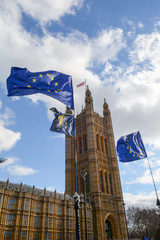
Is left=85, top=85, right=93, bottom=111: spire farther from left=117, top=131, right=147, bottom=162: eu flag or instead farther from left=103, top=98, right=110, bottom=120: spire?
left=117, top=131, right=147, bottom=162: eu flag

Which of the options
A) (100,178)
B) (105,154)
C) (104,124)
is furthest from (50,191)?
(104,124)

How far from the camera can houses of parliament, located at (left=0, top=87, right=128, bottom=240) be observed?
3372cm

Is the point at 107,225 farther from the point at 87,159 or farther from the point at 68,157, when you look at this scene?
the point at 68,157

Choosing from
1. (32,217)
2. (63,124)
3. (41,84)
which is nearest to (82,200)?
(63,124)

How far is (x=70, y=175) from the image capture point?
58.4 metres

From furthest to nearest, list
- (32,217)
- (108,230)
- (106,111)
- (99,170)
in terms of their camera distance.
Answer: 1. (106,111)
2. (99,170)
3. (108,230)
4. (32,217)

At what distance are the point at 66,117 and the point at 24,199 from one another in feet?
72.8

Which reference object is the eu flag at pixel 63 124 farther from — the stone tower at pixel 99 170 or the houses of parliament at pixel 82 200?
the stone tower at pixel 99 170

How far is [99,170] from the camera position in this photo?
54688mm

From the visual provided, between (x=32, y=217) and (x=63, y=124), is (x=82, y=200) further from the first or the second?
(x=32, y=217)

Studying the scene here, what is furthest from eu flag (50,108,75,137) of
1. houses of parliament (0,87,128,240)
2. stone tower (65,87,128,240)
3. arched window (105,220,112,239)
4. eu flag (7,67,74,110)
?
arched window (105,220,112,239)

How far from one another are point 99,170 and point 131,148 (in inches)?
966

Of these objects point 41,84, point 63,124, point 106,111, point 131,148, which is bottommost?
point 63,124

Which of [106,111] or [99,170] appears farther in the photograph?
[106,111]
